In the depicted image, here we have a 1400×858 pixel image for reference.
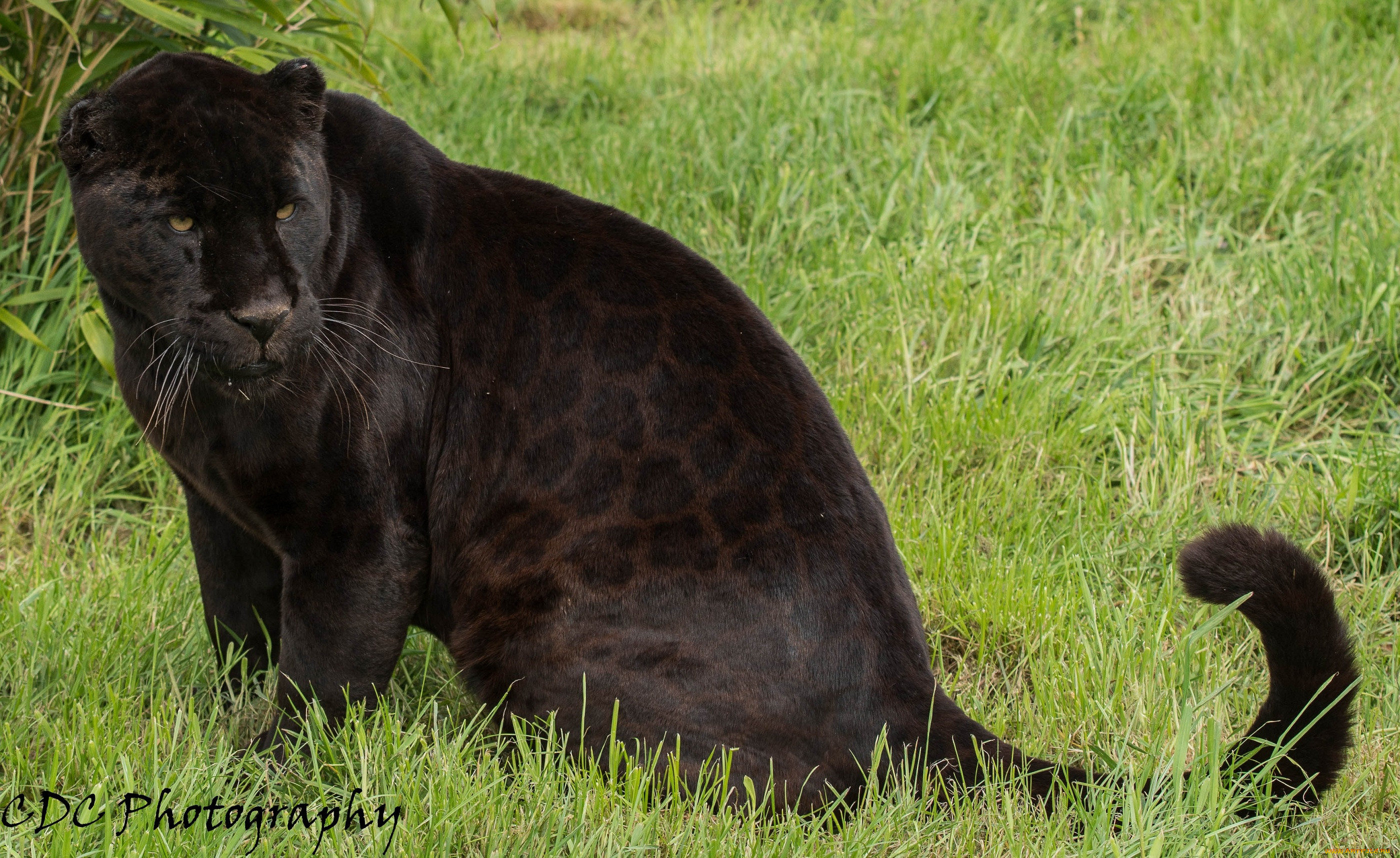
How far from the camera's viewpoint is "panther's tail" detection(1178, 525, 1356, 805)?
2.17 m

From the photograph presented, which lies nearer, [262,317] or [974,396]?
[262,317]

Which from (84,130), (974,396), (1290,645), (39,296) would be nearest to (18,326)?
(39,296)

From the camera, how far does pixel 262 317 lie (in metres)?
2.25

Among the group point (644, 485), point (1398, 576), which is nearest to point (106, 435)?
point (644, 485)

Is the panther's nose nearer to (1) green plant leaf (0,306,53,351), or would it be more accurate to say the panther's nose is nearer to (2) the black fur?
(2) the black fur

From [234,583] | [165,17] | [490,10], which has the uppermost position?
[490,10]

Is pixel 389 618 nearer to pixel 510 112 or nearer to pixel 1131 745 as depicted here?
pixel 1131 745

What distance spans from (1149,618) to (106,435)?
10.3 feet

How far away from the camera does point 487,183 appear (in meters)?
2.82

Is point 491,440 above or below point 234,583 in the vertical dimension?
above

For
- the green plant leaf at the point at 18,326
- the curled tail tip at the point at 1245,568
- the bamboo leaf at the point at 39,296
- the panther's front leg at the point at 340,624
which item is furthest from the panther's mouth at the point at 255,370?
the bamboo leaf at the point at 39,296

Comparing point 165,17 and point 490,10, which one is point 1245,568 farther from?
point 165,17

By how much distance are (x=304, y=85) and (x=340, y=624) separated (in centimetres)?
109

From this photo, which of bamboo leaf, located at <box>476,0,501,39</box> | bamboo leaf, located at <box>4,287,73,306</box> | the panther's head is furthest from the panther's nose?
bamboo leaf, located at <box>4,287,73,306</box>
